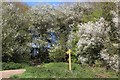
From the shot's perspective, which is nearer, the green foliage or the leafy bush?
the green foliage

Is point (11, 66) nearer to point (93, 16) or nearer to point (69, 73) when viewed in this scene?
point (69, 73)

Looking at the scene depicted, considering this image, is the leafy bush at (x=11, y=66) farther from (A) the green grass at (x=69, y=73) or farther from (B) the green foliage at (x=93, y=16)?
(B) the green foliage at (x=93, y=16)

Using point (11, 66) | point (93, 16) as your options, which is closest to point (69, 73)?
point (11, 66)

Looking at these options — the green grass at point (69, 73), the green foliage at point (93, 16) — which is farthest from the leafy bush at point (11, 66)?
the green foliage at point (93, 16)

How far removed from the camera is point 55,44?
A: 12180mm

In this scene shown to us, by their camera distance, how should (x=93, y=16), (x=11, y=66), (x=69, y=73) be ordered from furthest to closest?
(x=93, y=16) < (x=11, y=66) < (x=69, y=73)

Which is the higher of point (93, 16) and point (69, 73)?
point (93, 16)

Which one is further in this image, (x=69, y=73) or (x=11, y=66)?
(x=11, y=66)

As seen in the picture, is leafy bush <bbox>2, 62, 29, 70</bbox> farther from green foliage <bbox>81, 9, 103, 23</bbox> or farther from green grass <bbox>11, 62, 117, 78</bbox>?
green foliage <bbox>81, 9, 103, 23</bbox>

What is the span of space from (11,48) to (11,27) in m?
0.77

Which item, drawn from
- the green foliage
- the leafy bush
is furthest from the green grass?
the green foliage

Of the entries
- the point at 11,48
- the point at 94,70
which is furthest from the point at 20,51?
the point at 94,70

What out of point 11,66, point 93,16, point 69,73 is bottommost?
point 69,73

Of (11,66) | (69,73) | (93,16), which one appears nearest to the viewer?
(69,73)
